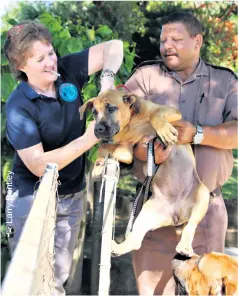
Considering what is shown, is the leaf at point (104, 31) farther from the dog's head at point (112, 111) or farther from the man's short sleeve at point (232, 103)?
the dog's head at point (112, 111)

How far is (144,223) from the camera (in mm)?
2277

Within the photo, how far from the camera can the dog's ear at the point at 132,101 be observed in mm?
2293

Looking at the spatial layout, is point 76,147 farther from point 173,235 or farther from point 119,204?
point 119,204

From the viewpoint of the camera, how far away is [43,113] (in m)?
2.73

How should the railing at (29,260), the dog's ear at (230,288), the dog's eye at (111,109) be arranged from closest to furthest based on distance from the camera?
1. the railing at (29,260)
2. the dog's ear at (230,288)
3. the dog's eye at (111,109)

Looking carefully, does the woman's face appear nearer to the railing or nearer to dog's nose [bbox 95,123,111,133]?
dog's nose [bbox 95,123,111,133]

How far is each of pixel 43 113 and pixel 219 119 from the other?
0.87 meters

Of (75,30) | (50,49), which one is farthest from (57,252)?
(75,30)

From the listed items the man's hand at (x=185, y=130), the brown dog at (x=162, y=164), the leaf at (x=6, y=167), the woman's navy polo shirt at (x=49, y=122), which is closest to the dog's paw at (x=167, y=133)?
the brown dog at (x=162, y=164)

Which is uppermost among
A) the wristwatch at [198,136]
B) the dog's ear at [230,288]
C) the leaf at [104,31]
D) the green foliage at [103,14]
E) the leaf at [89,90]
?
the green foliage at [103,14]

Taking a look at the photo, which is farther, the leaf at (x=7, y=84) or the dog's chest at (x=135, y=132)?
the leaf at (x=7, y=84)

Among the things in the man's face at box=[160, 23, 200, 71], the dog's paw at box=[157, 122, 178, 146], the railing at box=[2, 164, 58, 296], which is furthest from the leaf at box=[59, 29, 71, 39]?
the railing at box=[2, 164, 58, 296]

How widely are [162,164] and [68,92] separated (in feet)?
2.34

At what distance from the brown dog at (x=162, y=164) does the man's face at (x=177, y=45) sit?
0.90 feet
